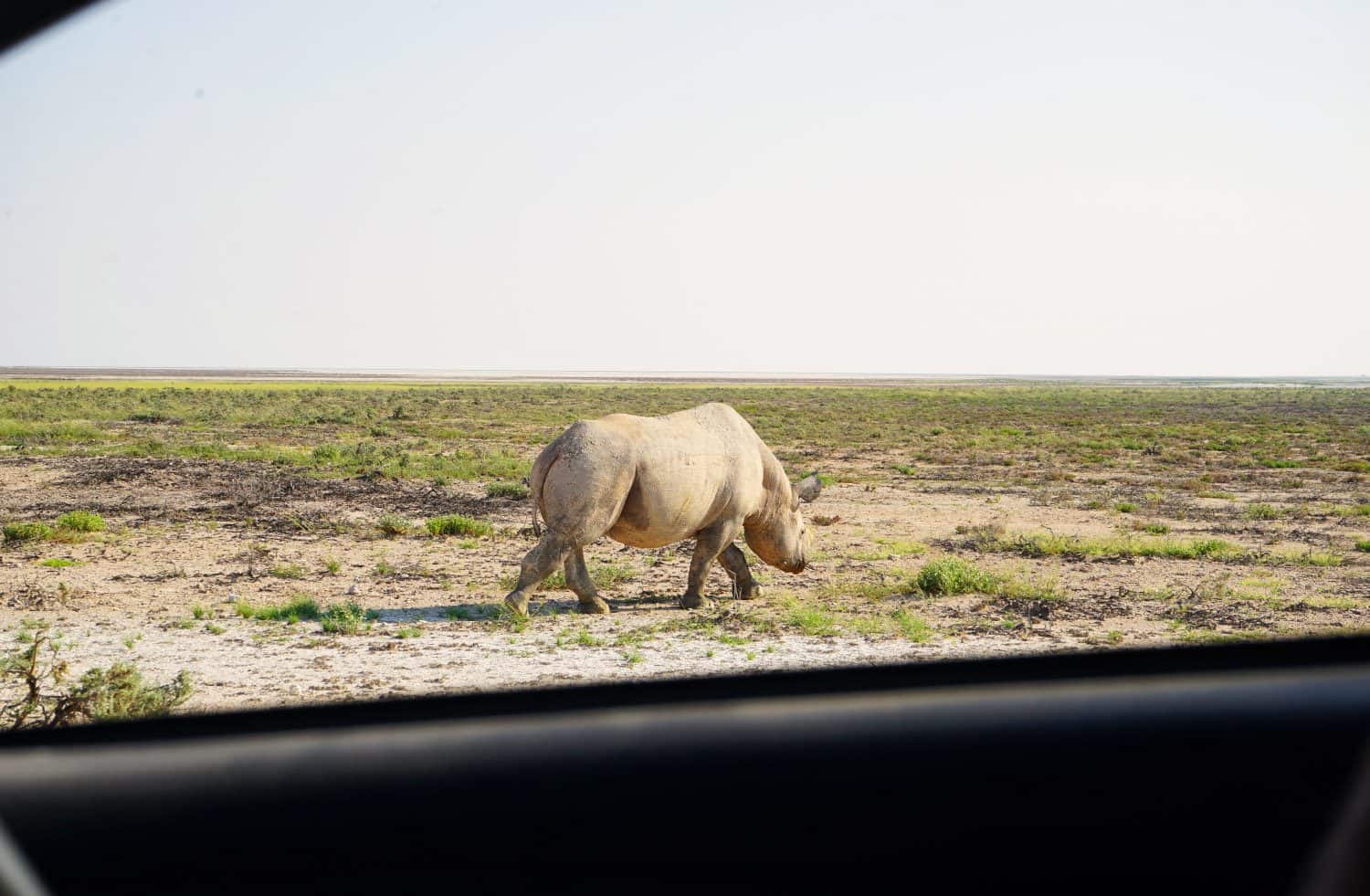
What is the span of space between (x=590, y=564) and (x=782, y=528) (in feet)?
9.36

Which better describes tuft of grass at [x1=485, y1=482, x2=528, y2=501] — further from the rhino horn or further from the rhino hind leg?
the rhino hind leg

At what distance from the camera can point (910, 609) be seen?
422 inches

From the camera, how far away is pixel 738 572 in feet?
37.6

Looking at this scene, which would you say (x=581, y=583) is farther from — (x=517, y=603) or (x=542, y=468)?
(x=542, y=468)

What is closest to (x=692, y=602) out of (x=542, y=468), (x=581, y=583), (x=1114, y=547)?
(x=581, y=583)

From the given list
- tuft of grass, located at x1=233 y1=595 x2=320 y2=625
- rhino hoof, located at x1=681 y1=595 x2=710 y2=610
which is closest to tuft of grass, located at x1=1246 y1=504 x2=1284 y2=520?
rhino hoof, located at x1=681 y1=595 x2=710 y2=610

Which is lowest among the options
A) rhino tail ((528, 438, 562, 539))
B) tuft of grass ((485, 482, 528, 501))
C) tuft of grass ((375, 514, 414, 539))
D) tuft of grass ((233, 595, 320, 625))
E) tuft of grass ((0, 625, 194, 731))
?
tuft of grass ((485, 482, 528, 501))

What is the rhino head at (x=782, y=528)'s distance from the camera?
37.7 ft

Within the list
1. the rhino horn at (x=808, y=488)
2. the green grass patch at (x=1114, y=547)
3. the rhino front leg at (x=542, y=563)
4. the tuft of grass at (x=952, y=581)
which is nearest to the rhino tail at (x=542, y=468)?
the rhino front leg at (x=542, y=563)

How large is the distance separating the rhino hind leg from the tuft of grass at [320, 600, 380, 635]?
5.88 ft


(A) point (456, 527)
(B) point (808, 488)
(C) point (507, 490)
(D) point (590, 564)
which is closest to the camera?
(B) point (808, 488)

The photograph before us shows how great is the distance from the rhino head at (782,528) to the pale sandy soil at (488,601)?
42cm

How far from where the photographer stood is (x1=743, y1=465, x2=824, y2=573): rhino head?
37.7 feet

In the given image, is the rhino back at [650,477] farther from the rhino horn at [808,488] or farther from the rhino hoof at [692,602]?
the rhino horn at [808,488]
